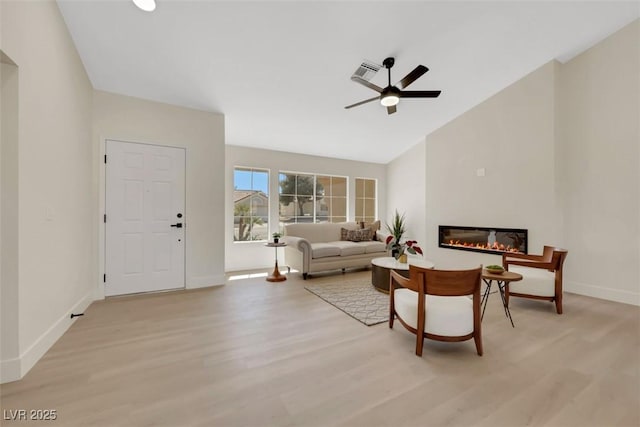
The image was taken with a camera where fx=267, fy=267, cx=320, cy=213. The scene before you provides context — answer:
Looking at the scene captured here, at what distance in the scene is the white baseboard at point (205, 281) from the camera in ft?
13.2

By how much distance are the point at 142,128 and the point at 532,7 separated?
506 centimetres

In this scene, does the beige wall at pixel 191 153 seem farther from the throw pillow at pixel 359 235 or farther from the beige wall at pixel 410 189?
the beige wall at pixel 410 189

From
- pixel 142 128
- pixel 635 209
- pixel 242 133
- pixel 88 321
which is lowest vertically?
pixel 88 321

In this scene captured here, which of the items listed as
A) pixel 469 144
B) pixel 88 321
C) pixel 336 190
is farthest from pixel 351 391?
pixel 336 190

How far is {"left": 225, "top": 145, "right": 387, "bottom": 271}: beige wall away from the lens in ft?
17.4

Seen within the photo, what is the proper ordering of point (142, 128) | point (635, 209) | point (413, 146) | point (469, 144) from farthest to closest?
point (413, 146) < point (469, 144) < point (142, 128) < point (635, 209)

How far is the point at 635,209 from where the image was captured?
337 cm

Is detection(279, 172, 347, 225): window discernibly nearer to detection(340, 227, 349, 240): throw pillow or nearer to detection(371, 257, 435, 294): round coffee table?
detection(340, 227, 349, 240): throw pillow

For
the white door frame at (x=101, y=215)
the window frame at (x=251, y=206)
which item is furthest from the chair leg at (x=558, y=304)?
the white door frame at (x=101, y=215)

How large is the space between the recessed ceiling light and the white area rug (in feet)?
11.9

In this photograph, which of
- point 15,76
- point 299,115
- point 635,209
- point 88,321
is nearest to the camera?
point 15,76

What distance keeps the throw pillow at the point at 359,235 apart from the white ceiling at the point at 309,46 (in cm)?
234

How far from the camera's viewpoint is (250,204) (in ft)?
18.3

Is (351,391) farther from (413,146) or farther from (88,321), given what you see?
(413,146)
